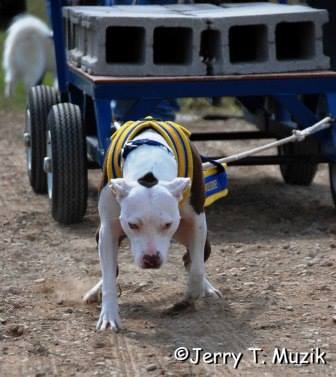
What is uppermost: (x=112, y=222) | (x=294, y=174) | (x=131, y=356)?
(x=112, y=222)

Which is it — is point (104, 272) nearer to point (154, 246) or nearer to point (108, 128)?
point (154, 246)

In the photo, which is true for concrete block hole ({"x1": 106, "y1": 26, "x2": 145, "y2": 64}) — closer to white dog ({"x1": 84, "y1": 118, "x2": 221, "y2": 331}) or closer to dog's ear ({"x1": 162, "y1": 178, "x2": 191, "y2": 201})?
white dog ({"x1": 84, "y1": 118, "x2": 221, "y2": 331})

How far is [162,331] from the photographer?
5.24 meters

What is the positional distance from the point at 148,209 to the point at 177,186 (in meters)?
0.18

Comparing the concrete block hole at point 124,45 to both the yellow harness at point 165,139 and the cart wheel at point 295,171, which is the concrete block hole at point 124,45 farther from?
the yellow harness at point 165,139

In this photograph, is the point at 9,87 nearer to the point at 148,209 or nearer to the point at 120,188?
the point at 120,188

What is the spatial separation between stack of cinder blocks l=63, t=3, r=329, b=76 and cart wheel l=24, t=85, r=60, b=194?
79 centimetres

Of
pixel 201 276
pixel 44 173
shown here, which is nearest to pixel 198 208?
pixel 201 276

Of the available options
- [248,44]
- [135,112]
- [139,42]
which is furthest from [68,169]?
[248,44]

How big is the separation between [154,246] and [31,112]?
3.97 m

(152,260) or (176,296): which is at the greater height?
(152,260)

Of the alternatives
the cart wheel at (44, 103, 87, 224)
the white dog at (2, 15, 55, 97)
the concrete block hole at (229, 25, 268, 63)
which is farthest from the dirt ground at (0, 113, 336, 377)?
the white dog at (2, 15, 55, 97)

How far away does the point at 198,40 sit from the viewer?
727 cm

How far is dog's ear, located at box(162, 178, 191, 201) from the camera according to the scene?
193 inches
